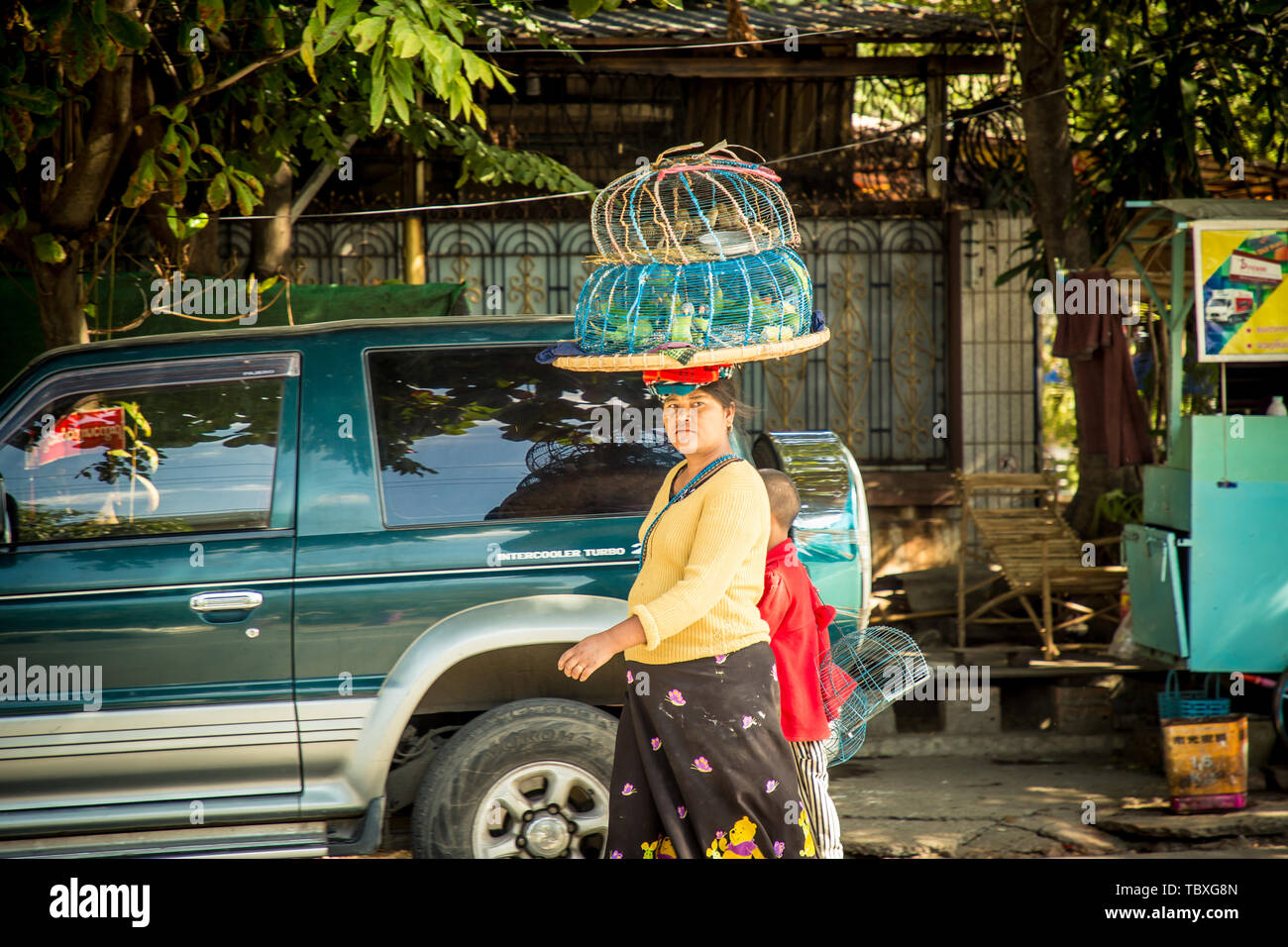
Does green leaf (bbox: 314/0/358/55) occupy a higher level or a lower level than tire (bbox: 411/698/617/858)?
higher

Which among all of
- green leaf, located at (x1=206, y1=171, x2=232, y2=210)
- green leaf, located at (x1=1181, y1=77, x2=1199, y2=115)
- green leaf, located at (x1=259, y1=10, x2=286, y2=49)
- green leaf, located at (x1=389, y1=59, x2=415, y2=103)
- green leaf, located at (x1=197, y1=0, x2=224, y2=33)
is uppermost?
green leaf, located at (x1=1181, y1=77, x2=1199, y2=115)

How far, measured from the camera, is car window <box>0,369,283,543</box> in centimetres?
379

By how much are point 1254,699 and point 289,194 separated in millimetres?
6608

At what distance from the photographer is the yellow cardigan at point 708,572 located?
307cm

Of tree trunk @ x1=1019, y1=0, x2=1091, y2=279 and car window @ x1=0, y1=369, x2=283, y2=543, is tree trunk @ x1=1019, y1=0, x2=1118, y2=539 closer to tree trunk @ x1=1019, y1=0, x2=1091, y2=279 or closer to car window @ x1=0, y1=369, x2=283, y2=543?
tree trunk @ x1=1019, y1=0, x2=1091, y2=279

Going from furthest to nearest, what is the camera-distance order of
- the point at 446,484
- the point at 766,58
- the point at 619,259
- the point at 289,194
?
the point at 766,58 → the point at 289,194 → the point at 446,484 → the point at 619,259

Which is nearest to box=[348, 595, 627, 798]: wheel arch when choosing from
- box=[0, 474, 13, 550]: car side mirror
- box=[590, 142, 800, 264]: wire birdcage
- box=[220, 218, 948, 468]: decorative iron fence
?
box=[590, 142, 800, 264]: wire birdcage

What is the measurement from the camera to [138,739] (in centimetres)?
367

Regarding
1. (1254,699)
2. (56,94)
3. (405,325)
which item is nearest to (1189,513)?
(1254,699)

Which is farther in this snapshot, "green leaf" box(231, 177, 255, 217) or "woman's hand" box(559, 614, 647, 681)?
"green leaf" box(231, 177, 255, 217)

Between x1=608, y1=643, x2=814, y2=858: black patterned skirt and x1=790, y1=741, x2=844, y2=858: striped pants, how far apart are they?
50cm

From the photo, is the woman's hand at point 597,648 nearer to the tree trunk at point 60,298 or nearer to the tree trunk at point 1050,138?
the tree trunk at point 60,298
